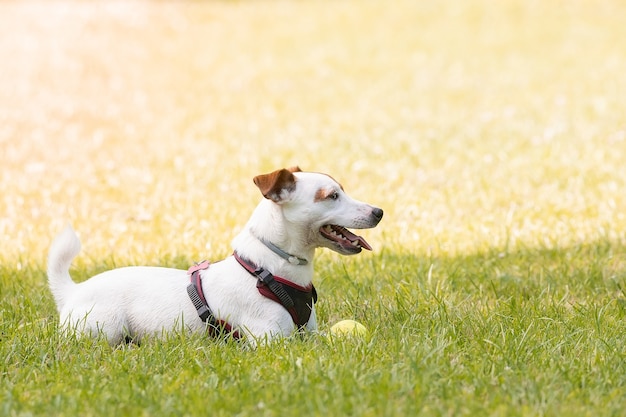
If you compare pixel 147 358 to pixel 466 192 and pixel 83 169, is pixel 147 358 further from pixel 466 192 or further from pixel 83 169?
pixel 83 169

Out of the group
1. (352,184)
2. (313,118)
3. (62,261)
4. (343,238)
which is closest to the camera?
(343,238)

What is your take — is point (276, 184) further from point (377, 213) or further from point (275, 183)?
point (377, 213)

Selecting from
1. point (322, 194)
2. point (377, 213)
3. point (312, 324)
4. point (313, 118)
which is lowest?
point (312, 324)

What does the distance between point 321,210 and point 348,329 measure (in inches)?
23.1

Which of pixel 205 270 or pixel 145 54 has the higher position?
pixel 145 54

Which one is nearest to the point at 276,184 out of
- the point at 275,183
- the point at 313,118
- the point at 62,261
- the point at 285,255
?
the point at 275,183

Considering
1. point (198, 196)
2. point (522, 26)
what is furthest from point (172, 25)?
point (198, 196)

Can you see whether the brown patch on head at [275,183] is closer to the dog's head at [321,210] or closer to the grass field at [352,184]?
the dog's head at [321,210]

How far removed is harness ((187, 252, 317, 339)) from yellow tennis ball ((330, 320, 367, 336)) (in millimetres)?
169

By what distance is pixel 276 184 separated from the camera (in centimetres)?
442

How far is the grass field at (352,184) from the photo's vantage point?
12.6 feet

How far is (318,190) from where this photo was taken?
457cm

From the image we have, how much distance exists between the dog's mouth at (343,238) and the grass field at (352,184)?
0.41 metres

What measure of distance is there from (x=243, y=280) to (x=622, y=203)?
402 cm
